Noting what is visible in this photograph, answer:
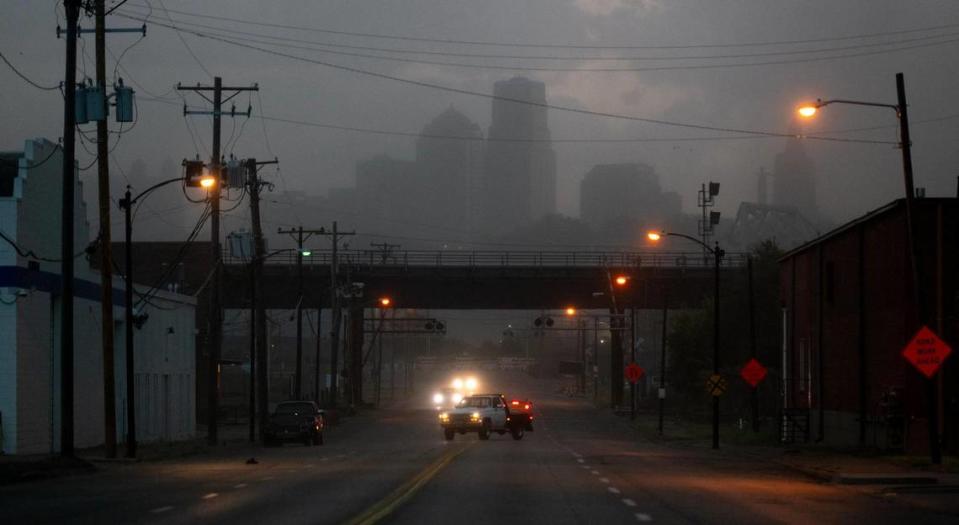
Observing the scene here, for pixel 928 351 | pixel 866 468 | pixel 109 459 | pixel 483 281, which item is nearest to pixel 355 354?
pixel 483 281

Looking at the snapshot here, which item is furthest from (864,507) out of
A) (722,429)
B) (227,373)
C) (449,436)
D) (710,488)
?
(227,373)

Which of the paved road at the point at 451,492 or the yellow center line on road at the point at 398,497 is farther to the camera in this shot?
the paved road at the point at 451,492

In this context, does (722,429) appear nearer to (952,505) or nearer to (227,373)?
(952,505)

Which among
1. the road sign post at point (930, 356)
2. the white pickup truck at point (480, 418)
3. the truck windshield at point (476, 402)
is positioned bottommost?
the white pickup truck at point (480, 418)

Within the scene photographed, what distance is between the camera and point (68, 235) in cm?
3628

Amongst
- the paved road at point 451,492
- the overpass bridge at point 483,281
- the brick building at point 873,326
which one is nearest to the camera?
the paved road at point 451,492

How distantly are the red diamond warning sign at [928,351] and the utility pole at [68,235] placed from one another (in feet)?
72.6

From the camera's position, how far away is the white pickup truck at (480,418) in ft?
192

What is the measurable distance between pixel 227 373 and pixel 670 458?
122 metres

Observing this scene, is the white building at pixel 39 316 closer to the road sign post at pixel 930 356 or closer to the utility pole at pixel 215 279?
Result: the utility pole at pixel 215 279

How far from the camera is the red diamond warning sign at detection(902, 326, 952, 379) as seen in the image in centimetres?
3341

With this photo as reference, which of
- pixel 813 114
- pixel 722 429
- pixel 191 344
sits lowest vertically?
pixel 722 429

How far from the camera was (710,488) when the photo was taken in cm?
2834

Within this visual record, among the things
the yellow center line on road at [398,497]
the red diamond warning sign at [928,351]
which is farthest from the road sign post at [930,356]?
the yellow center line on road at [398,497]
